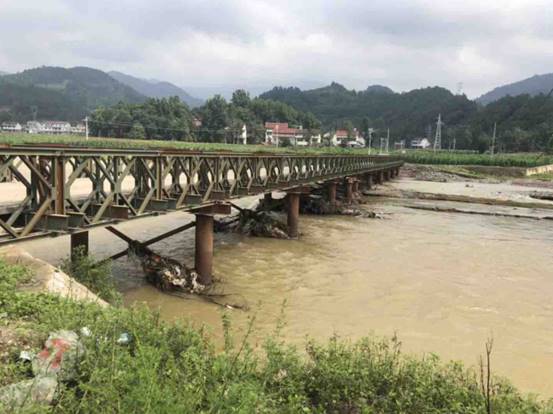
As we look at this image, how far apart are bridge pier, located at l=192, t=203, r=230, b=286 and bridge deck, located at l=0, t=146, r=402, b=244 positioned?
0.30m

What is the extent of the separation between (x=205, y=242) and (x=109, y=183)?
3172 mm

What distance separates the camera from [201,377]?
214 inches

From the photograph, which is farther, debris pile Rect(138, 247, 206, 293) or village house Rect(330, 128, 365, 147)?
village house Rect(330, 128, 365, 147)

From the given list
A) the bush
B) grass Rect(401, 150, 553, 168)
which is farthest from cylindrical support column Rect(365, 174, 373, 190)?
grass Rect(401, 150, 553, 168)

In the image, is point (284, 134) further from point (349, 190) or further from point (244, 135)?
point (349, 190)

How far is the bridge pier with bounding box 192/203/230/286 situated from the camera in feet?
44.3

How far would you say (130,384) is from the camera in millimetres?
5047

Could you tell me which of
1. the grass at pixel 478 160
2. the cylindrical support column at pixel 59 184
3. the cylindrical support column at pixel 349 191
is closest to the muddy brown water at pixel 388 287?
the cylindrical support column at pixel 59 184

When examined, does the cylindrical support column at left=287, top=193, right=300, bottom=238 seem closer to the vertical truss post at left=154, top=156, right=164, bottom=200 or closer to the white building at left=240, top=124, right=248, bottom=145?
the vertical truss post at left=154, top=156, right=164, bottom=200

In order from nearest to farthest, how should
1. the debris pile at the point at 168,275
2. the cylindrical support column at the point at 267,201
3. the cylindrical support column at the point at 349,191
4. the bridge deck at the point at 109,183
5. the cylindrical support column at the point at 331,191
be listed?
the bridge deck at the point at 109,183
the debris pile at the point at 168,275
the cylindrical support column at the point at 267,201
the cylindrical support column at the point at 331,191
the cylindrical support column at the point at 349,191

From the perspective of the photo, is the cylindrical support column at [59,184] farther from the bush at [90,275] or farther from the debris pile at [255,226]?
the debris pile at [255,226]

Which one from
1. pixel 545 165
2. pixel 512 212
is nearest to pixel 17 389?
pixel 512 212

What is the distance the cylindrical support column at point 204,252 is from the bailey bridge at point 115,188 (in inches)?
1.1

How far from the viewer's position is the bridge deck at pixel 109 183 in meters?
8.00
